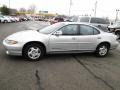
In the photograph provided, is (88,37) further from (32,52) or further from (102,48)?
(32,52)

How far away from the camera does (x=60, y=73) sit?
19.4 feet

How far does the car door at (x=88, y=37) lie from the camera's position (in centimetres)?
786

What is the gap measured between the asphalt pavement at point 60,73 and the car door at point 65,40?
48 centimetres

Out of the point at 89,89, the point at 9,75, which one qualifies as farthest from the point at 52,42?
the point at 89,89

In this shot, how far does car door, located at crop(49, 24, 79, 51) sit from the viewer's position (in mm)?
7339

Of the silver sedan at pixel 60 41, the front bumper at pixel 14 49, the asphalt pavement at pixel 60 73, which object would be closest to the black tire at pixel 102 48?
the silver sedan at pixel 60 41

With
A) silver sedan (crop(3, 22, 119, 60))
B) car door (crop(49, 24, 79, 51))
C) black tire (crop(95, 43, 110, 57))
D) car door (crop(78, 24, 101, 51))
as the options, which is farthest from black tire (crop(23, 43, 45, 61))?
black tire (crop(95, 43, 110, 57))

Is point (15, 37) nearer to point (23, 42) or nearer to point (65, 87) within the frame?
point (23, 42)

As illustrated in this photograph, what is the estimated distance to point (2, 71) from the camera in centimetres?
581

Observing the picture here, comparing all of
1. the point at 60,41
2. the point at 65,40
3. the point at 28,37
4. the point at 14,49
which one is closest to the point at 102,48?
the point at 65,40

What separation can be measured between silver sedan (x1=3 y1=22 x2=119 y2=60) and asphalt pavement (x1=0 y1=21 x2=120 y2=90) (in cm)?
37

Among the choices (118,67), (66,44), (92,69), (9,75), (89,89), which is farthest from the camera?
(66,44)

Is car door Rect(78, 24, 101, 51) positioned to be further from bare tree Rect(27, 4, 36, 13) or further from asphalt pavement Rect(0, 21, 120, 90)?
bare tree Rect(27, 4, 36, 13)

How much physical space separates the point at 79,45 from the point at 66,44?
0.60m
